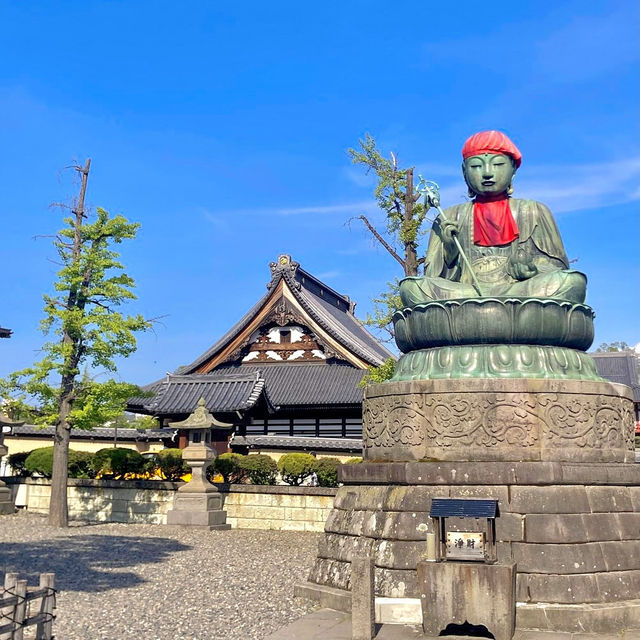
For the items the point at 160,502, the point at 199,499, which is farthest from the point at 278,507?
the point at 160,502

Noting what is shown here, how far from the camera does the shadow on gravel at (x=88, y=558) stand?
10.2m

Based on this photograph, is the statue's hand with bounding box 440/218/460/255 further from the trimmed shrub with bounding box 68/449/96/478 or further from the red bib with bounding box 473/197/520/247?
the trimmed shrub with bounding box 68/449/96/478

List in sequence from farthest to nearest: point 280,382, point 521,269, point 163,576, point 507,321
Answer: point 280,382 < point 163,576 < point 521,269 < point 507,321

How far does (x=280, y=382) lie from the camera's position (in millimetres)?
27812

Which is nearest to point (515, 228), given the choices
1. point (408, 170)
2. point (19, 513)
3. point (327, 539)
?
point (327, 539)

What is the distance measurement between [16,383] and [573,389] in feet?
46.7

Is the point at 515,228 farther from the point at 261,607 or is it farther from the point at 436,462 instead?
the point at 261,607

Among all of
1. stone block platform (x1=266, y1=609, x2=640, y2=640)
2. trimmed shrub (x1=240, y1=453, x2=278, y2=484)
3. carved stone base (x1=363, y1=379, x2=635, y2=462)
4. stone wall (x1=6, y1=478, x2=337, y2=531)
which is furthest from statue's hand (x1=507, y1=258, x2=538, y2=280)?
trimmed shrub (x1=240, y1=453, x2=278, y2=484)

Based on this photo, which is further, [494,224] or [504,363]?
[494,224]

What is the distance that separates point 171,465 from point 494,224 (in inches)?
531

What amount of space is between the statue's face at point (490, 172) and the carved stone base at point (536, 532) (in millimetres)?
4113

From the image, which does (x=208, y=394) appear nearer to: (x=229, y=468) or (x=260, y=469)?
(x=229, y=468)

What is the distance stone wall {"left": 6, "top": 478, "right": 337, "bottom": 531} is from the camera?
17.6m

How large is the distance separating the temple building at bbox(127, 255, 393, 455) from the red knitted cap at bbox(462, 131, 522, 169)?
14.6 meters
